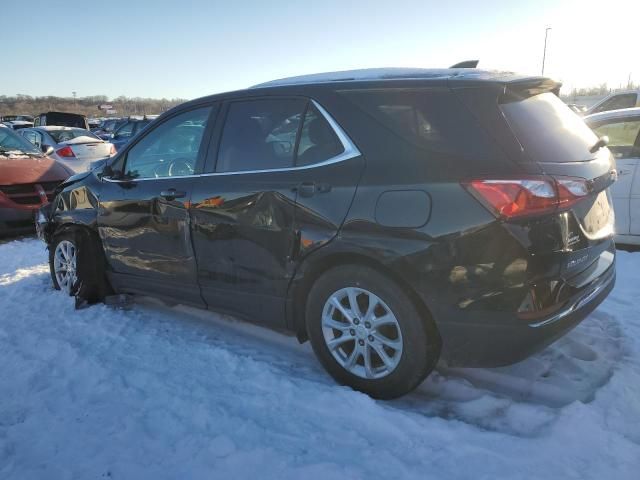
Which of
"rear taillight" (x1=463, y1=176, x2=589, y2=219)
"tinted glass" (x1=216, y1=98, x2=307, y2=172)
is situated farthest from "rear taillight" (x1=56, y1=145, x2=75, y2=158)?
"rear taillight" (x1=463, y1=176, x2=589, y2=219)

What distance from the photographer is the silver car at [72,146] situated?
37.9 ft

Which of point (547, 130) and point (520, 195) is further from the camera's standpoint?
point (547, 130)

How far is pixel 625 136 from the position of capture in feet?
19.2

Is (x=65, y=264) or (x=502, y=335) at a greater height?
(x=502, y=335)

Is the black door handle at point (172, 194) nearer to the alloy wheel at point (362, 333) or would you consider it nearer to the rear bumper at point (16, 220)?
the alloy wheel at point (362, 333)

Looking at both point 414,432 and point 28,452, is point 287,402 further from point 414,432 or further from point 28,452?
point 28,452

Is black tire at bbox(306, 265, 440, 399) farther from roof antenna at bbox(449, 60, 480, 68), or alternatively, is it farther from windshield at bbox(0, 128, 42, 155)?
windshield at bbox(0, 128, 42, 155)

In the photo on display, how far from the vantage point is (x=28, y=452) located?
8.14 feet

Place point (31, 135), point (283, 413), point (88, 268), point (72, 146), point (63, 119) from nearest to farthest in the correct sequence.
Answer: point (283, 413)
point (88, 268)
point (72, 146)
point (31, 135)
point (63, 119)

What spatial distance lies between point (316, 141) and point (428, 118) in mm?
686

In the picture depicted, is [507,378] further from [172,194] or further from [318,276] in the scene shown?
[172,194]

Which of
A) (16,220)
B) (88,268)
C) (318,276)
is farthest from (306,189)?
(16,220)

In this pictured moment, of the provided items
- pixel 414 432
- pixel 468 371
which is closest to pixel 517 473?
pixel 414 432

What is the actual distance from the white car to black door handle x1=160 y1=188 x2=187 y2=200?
4.55m
